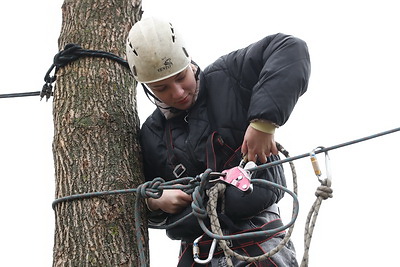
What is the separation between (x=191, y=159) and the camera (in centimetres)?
337

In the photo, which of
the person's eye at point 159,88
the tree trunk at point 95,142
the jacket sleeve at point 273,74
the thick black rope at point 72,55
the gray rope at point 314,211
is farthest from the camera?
the thick black rope at point 72,55

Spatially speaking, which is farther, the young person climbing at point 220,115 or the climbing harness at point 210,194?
the young person climbing at point 220,115

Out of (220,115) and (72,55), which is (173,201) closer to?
(220,115)

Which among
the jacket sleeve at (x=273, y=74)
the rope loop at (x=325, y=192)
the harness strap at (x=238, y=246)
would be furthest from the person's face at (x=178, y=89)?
the rope loop at (x=325, y=192)

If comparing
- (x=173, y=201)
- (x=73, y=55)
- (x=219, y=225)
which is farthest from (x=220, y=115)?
(x=73, y=55)

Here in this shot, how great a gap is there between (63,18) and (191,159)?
1.23 metres

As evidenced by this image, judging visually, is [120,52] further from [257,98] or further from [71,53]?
[257,98]

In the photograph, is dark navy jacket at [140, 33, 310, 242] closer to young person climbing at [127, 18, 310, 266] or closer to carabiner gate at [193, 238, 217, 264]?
young person climbing at [127, 18, 310, 266]

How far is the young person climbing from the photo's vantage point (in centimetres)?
314

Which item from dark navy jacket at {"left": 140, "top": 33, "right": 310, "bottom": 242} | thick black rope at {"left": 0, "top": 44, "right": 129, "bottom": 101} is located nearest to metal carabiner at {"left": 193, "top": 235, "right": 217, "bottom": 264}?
dark navy jacket at {"left": 140, "top": 33, "right": 310, "bottom": 242}

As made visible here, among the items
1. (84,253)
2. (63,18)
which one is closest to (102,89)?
(63,18)

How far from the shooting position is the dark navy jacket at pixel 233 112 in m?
3.10

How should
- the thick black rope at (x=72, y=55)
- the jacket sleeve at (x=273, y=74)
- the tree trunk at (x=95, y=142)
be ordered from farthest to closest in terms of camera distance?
the thick black rope at (x=72, y=55) < the tree trunk at (x=95, y=142) < the jacket sleeve at (x=273, y=74)

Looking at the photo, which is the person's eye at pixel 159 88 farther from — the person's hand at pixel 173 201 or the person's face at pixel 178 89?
the person's hand at pixel 173 201
